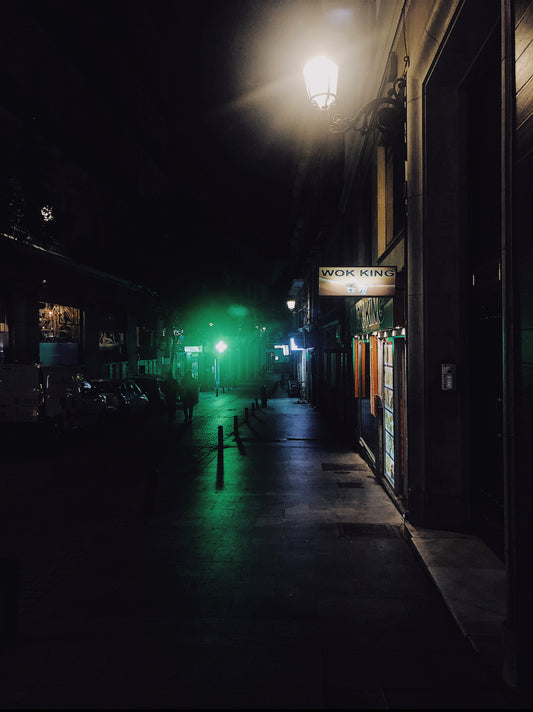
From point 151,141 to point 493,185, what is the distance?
35.0 metres

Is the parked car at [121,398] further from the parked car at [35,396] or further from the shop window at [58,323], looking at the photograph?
the shop window at [58,323]

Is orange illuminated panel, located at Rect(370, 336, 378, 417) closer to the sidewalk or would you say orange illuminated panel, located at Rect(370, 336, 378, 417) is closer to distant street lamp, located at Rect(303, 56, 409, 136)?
the sidewalk

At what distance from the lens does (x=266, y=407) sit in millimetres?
28188

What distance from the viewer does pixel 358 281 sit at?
356 inches

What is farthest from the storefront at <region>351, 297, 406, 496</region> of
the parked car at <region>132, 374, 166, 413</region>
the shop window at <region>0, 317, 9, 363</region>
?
the shop window at <region>0, 317, 9, 363</region>

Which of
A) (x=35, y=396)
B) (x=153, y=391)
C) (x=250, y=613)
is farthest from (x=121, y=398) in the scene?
(x=250, y=613)

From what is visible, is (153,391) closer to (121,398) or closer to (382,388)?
(121,398)

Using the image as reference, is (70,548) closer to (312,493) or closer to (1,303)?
(312,493)

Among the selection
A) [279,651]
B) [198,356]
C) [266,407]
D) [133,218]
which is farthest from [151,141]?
[279,651]

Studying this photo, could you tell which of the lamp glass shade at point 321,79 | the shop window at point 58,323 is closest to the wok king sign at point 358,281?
the lamp glass shade at point 321,79

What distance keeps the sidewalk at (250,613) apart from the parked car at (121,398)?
1034cm

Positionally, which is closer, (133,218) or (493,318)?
(493,318)

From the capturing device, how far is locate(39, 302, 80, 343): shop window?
963 inches

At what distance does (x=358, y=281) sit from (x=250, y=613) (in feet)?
19.2
